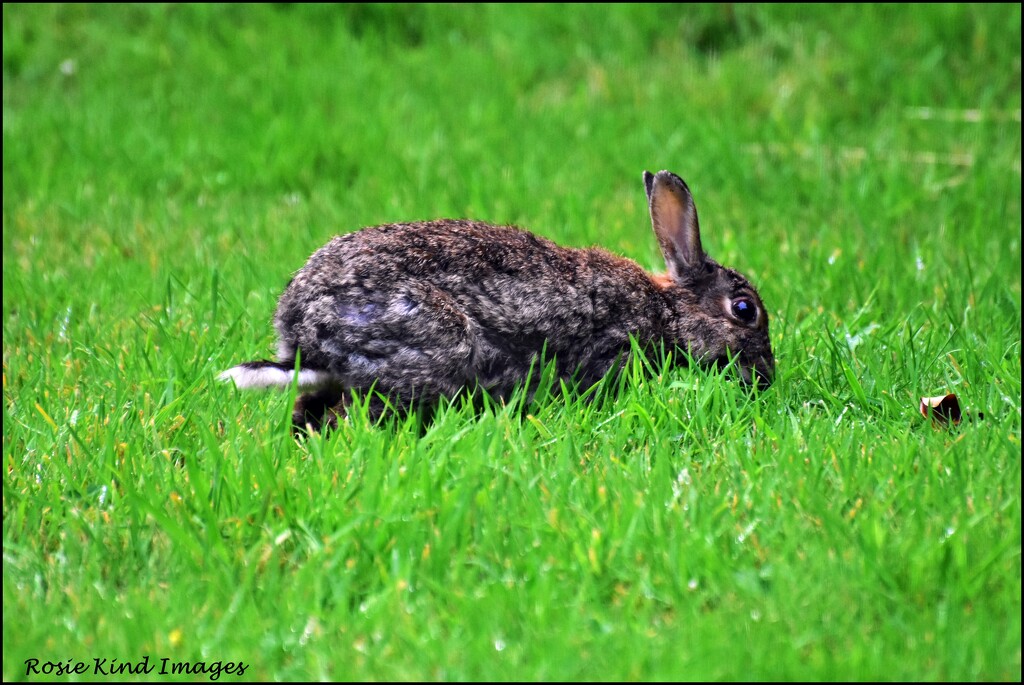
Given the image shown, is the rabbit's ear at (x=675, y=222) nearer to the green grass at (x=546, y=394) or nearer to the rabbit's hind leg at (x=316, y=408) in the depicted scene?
the green grass at (x=546, y=394)

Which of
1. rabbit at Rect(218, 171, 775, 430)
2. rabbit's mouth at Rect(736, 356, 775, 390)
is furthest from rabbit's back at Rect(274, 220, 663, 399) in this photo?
rabbit's mouth at Rect(736, 356, 775, 390)

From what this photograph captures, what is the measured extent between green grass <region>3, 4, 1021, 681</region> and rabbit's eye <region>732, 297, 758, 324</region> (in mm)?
229

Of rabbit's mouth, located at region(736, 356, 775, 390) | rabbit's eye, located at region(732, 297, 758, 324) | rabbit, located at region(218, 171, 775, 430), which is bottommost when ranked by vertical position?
rabbit's mouth, located at region(736, 356, 775, 390)

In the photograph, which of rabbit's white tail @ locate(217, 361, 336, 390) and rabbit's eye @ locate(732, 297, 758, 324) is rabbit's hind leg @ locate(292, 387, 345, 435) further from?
rabbit's eye @ locate(732, 297, 758, 324)

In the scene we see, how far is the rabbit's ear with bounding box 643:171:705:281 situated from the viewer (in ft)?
17.1

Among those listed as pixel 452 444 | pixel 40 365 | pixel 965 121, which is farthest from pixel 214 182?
pixel 965 121

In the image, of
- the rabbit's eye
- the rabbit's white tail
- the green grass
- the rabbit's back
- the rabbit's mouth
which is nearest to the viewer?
the green grass

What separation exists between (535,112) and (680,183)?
3.59m

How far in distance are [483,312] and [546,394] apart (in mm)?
402

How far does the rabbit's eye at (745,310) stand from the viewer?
5.17 meters

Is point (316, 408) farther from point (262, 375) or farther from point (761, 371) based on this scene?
point (761, 371)

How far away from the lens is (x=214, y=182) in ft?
25.5

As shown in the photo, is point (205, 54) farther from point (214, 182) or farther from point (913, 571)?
point (913, 571)

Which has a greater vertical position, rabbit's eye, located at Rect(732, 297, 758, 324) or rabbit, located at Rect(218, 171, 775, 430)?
rabbit, located at Rect(218, 171, 775, 430)
